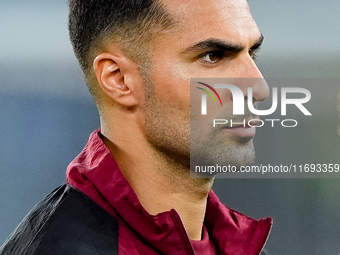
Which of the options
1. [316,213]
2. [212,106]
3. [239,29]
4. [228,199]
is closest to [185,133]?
[212,106]

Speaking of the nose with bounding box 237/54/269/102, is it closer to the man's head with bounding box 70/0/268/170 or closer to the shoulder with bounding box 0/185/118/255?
the man's head with bounding box 70/0/268/170

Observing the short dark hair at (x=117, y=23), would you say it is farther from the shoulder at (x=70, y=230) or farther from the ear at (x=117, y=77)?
the shoulder at (x=70, y=230)

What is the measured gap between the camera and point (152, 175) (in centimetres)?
124

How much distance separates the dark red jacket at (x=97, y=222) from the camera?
111 centimetres

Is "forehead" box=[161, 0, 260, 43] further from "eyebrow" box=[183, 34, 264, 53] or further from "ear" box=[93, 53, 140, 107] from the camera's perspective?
"ear" box=[93, 53, 140, 107]

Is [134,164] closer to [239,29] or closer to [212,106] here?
[212,106]

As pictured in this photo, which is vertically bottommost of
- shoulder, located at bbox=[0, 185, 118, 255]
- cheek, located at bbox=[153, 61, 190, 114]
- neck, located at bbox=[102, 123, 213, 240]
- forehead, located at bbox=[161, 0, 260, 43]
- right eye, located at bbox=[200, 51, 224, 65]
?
shoulder, located at bbox=[0, 185, 118, 255]

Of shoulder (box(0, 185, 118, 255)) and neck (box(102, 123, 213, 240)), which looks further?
neck (box(102, 123, 213, 240))

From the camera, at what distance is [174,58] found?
1.19 metres

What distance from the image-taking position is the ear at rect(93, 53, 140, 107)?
1229 mm

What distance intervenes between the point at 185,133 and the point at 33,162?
57.7 inches

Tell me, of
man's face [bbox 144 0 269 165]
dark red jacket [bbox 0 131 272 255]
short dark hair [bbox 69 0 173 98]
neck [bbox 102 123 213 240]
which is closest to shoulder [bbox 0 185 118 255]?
dark red jacket [bbox 0 131 272 255]

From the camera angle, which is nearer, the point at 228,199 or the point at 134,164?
the point at 134,164

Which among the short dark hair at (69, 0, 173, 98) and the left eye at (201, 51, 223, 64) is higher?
the short dark hair at (69, 0, 173, 98)
